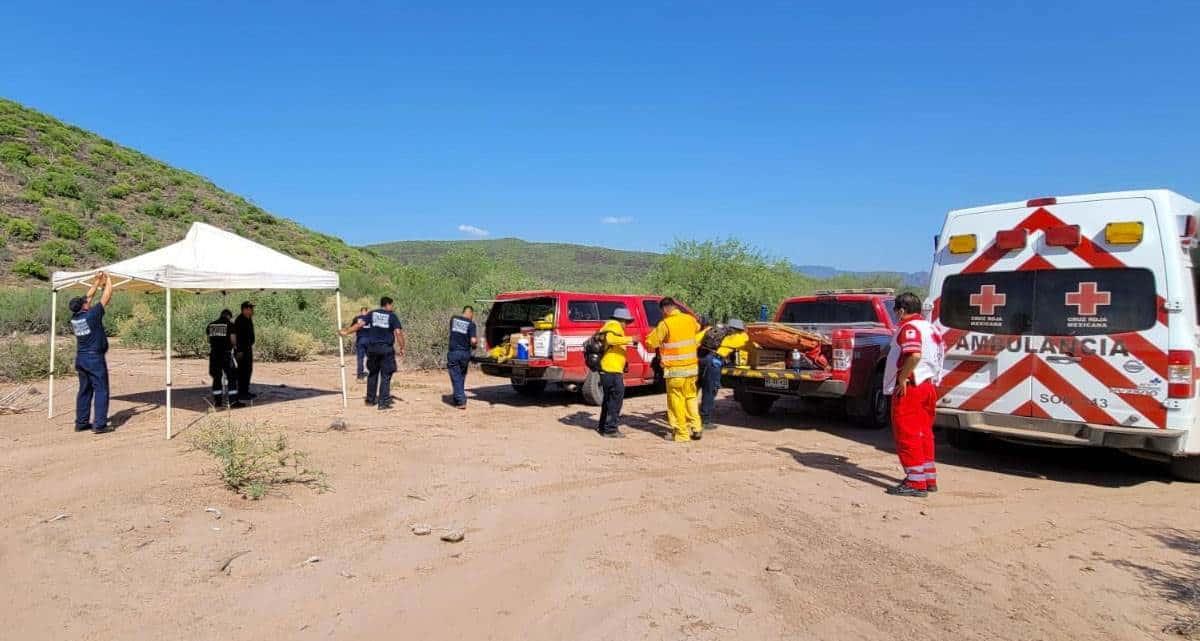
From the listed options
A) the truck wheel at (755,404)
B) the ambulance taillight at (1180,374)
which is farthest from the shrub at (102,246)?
the ambulance taillight at (1180,374)

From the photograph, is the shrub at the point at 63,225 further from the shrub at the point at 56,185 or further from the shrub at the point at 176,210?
the shrub at the point at 176,210

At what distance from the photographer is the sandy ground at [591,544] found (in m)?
4.02

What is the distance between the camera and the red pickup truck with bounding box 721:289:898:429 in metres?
9.09

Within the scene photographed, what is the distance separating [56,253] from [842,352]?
28191 millimetres

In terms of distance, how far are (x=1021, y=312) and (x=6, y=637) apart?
795cm

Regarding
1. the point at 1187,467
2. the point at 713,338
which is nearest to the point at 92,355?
the point at 713,338

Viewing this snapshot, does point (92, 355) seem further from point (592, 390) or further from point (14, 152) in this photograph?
point (14, 152)

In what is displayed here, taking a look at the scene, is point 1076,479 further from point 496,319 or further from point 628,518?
point 496,319

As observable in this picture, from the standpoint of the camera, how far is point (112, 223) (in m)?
30.7

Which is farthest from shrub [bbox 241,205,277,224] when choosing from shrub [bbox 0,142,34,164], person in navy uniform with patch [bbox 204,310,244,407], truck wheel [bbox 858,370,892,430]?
truck wheel [bbox 858,370,892,430]

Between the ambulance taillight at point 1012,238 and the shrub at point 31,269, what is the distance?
94.6 feet

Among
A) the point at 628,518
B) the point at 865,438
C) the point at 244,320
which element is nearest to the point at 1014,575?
the point at 628,518

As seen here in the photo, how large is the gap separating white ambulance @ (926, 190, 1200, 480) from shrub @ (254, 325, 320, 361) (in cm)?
1459

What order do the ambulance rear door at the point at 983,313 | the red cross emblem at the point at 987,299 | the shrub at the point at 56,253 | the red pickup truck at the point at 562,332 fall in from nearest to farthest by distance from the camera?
the ambulance rear door at the point at 983,313, the red cross emblem at the point at 987,299, the red pickup truck at the point at 562,332, the shrub at the point at 56,253
